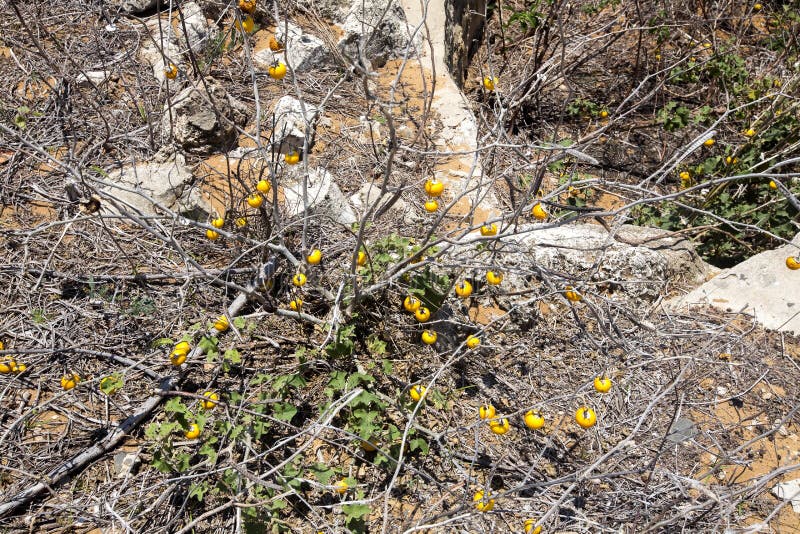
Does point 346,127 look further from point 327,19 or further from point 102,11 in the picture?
point 102,11

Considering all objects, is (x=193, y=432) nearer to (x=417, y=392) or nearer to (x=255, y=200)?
(x=417, y=392)

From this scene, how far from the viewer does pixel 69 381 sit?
259 cm

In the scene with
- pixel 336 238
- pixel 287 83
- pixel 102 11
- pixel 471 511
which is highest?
pixel 102 11

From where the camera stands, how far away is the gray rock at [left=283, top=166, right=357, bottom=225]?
3486 millimetres

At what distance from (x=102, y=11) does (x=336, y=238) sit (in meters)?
3.25

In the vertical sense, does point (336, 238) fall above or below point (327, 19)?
below

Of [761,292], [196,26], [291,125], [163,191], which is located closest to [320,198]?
[291,125]

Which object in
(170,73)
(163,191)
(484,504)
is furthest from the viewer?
(163,191)

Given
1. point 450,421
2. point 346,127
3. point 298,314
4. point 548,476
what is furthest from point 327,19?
point 548,476

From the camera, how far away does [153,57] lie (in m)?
4.61

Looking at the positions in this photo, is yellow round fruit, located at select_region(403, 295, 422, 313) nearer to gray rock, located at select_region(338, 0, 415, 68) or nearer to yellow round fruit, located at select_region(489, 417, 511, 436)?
yellow round fruit, located at select_region(489, 417, 511, 436)

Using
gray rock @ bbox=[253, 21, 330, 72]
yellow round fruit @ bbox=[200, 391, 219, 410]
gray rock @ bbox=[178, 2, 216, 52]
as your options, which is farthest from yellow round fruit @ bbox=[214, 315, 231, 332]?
gray rock @ bbox=[178, 2, 216, 52]

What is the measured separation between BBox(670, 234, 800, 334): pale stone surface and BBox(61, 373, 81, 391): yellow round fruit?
11.9 feet

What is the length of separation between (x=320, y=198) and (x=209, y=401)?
151cm
